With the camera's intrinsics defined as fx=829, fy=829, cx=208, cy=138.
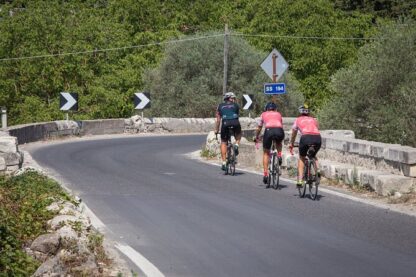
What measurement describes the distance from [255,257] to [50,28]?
198 feet

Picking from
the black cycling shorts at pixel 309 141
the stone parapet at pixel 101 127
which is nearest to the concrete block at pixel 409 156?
the black cycling shorts at pixel 309 141

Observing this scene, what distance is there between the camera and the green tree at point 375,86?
30.6 metres

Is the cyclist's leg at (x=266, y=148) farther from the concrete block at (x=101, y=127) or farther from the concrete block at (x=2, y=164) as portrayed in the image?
the concrete block at (x=101, y=127)

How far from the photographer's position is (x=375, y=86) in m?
31.0

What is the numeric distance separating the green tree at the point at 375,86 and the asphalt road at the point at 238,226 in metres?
12.5

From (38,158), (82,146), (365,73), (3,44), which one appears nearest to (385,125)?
(365,73)

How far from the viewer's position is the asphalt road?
28.4 ft

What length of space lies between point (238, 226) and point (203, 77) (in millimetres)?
44327

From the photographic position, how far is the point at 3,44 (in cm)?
6512

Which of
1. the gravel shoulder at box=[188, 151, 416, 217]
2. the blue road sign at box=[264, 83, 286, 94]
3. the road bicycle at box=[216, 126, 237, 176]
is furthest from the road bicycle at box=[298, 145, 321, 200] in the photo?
the blue road sign at box=[264, 83, 286, 94]

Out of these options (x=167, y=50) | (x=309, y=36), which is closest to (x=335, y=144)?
(x=167, y=50)

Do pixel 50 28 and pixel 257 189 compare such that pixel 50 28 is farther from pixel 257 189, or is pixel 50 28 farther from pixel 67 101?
pixel 257 189

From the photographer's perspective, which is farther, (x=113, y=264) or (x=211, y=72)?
(x=211, y=72)

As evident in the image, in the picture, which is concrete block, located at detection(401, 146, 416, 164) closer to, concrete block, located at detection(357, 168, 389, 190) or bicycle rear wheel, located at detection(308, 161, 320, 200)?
concrete block, located at detection(357, 168, 389, 190)
